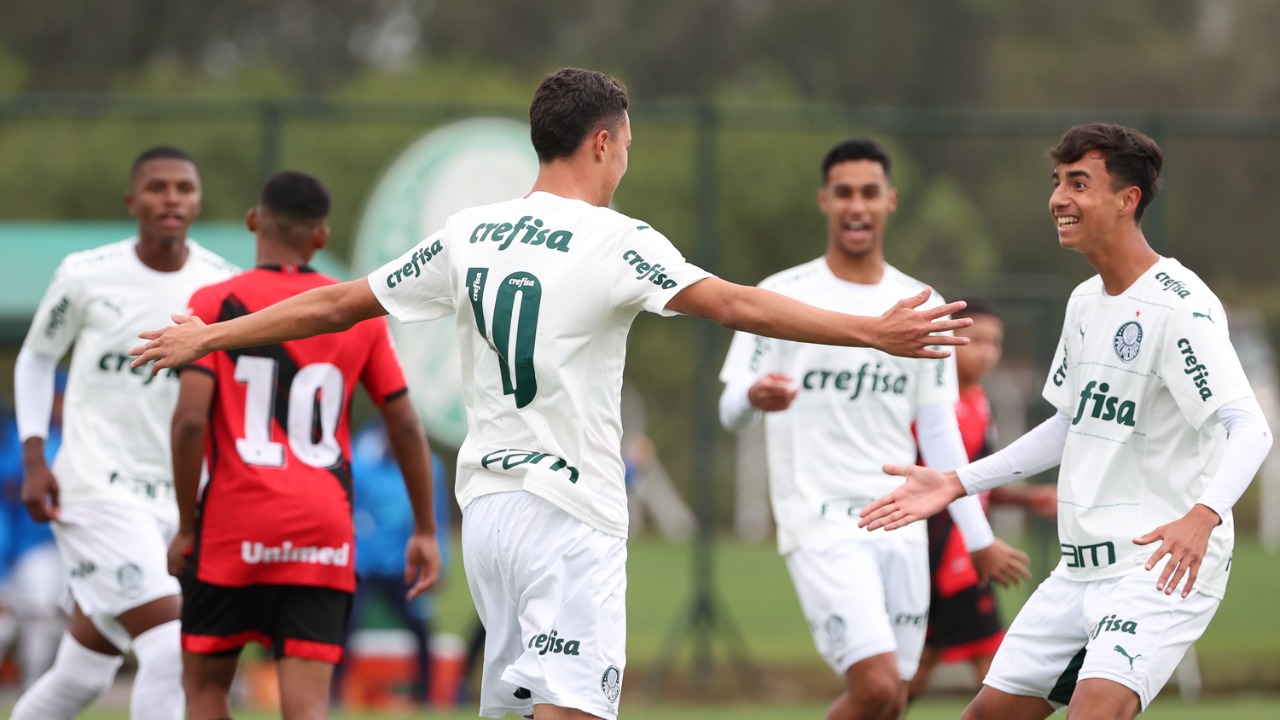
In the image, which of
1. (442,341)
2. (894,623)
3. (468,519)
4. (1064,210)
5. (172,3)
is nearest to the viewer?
(468,519)

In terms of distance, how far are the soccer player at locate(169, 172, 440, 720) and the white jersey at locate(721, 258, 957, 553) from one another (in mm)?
1716

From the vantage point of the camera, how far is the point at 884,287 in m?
6.98

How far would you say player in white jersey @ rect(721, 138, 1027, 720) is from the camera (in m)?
6.64

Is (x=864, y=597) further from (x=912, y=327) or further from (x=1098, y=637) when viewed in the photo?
(x=912, y=327)

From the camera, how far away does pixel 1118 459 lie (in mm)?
5094

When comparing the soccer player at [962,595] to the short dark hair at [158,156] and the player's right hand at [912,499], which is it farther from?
the short dark hair at [158,156]

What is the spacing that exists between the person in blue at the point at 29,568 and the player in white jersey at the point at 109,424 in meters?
4.86

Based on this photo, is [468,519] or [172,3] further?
[172,3]

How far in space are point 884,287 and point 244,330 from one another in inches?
123

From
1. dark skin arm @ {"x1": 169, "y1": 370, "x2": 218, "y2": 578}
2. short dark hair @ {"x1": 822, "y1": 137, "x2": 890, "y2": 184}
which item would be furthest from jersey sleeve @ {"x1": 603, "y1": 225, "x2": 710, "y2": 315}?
short dark hair @ {"x1": 822, "y1": 137, "x2": 890, "y2": 184}

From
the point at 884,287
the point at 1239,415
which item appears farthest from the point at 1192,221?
the point at 1239,415

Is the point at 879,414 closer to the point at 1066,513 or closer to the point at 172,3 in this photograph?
the point at 1066,513

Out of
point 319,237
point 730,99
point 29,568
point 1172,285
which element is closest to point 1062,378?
point 1172,285

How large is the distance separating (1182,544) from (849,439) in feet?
7.63
